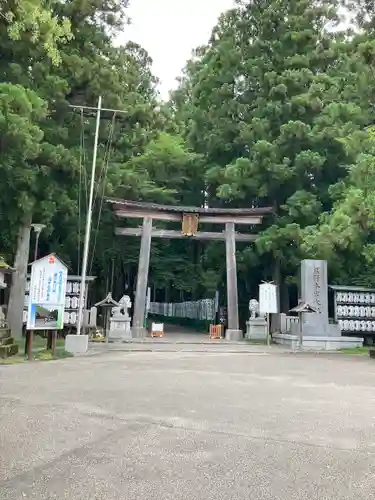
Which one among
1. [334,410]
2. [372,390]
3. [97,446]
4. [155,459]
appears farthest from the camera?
[372,390]

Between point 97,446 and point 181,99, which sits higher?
point 181,99

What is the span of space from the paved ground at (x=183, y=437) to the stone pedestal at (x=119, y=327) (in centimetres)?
999

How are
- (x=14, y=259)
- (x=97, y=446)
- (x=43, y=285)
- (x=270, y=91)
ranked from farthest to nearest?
(x=270, y=91), (x=14, y=259), (x=43, y=285), (x=97, y=446)

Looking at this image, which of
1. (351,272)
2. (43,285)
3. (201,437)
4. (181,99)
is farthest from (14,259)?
(181,99)

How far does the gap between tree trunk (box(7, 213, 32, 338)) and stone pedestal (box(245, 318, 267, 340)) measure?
30.5ft

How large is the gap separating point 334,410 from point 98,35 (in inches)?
641

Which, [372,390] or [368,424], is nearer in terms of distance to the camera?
[368,424]

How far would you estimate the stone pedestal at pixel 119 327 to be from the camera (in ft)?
60.5

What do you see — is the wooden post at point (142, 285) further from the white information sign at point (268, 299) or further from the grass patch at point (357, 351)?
the grass patch at point (357, 351)

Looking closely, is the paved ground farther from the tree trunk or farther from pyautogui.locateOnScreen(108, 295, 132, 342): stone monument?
pyautogui.locateOnScreen(108, 295, 132, 342): stone monument

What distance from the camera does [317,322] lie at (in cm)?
1662

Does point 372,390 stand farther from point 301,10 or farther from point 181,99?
point 181,99

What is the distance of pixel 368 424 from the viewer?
199 inches

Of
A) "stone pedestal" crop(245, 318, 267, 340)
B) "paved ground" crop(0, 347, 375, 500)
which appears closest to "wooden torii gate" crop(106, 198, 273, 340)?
"stone pedestal" crop(245, 318, 267, 340)
